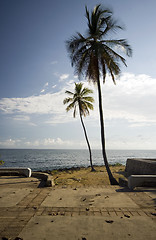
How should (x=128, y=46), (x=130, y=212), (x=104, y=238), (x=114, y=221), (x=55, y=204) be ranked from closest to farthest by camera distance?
1. (x=104, y=238)
2. (x=114, y=221)
3. (x=130, y=212)
4. (x=55, y=204)
5. (x=128, y=46)

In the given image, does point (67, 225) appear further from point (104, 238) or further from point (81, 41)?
point (81, 41)

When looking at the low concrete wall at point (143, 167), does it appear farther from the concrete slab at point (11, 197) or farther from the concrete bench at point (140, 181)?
the concrete slab at point (11, 197)

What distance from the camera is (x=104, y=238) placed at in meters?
2.82

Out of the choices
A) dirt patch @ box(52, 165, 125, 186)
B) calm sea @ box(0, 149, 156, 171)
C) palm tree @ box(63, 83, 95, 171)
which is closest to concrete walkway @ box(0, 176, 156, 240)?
dirt patch @ box(52, 165, 125, 186)

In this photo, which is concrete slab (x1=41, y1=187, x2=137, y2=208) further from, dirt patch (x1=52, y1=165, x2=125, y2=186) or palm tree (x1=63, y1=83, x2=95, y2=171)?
palm tree (x1=63, y1=83, x2=95, y2=171)

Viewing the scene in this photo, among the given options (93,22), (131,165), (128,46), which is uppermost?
(93,22)

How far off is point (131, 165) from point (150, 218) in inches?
507

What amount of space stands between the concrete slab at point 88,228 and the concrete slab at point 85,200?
890mm

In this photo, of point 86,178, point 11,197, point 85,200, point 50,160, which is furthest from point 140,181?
point 50,160

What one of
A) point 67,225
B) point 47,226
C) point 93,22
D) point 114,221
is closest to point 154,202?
point 114,221

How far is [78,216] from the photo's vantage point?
3.72 meters

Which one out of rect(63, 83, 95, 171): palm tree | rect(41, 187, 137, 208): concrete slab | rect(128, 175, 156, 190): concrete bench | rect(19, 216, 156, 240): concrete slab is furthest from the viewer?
rect(63, 83, 95, 171): palm tree

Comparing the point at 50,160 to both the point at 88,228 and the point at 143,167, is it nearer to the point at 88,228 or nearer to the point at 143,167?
the point at 143,167

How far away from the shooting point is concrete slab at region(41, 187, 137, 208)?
14.8 ft
